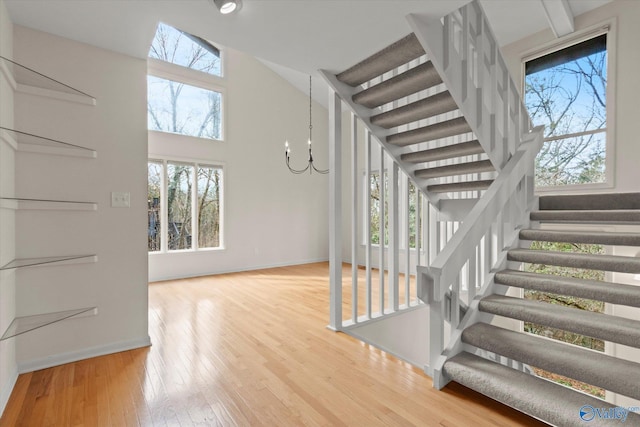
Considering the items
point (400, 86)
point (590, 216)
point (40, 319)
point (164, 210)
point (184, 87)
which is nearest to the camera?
point (40, 319)

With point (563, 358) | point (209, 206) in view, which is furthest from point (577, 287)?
point (209, 206)

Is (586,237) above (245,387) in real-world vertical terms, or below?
above

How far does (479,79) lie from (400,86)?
2.11 ft

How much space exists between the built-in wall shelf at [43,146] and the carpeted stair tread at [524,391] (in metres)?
3.01

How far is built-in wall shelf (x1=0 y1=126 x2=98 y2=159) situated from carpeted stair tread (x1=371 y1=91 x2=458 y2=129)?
99.0 inches

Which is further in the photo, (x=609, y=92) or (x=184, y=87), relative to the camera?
(x=184, y=87)

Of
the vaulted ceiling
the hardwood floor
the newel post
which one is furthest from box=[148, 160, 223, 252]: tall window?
the newel post

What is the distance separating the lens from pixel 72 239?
7.97ft

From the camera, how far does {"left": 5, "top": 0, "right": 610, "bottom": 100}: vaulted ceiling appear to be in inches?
76.5

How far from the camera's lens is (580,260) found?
221 centimetres

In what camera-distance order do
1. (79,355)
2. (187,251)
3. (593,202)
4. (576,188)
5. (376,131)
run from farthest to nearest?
(187,251), (576,188), (376,131), (593,202), (79,355)

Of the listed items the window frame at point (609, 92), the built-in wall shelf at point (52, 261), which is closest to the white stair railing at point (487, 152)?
the window frame at point (609, 92)

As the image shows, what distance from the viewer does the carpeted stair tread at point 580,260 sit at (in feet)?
6.58

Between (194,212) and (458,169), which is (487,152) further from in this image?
(194,212)
